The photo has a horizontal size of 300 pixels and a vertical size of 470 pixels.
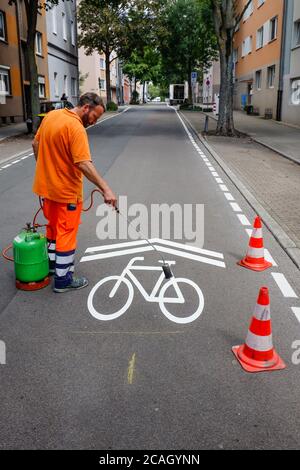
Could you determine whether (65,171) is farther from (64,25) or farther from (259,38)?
(64,25)

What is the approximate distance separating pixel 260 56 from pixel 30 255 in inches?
1439

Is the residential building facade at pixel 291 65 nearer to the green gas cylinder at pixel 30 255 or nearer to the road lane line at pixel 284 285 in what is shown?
the road lane line at pixel 284 285

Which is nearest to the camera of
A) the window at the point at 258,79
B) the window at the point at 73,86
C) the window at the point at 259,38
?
the window at the point at 259,38

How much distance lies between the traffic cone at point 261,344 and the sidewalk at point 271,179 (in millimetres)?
2471

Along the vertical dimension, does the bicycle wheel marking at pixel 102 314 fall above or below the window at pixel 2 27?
below

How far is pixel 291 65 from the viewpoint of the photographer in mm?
29141

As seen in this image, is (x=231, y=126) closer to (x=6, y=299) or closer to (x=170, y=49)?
(x=6, y=299)

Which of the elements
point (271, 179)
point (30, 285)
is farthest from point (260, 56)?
point (30, 285)

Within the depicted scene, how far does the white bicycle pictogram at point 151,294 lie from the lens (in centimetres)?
454

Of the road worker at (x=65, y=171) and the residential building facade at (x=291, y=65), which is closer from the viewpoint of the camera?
the road worker at (x=65, y=171)

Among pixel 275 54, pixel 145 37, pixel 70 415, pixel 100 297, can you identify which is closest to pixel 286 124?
pixel 275 54

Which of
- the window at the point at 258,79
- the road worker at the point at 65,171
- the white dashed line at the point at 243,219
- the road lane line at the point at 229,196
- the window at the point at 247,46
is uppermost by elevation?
the window at the point at 247,46

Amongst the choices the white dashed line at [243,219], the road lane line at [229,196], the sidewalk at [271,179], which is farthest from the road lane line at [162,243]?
the road lane line at [229,196]
